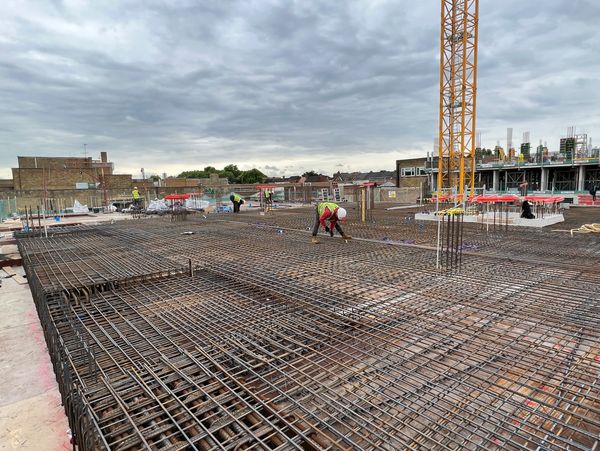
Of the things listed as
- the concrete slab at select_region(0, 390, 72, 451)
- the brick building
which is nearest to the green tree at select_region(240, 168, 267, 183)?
the brick building

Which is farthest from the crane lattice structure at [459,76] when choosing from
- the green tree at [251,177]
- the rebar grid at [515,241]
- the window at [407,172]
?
the green tree at [251,177]

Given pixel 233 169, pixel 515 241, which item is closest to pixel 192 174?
pixel 233 169

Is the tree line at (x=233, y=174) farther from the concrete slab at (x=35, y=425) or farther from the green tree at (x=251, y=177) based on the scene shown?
the concrete slab at (x=35, y=425)

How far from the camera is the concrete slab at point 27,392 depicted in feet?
9.04

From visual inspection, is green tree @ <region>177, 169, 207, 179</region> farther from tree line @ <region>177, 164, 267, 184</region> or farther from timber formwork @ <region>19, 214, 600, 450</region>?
timber formwork @ <region>19, 214, 600, 450</region>

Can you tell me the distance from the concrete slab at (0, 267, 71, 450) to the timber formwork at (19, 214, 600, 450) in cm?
24

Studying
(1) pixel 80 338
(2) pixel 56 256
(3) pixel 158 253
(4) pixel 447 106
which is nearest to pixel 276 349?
(1) pixel 80 338

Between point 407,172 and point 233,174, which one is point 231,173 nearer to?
point 233,174

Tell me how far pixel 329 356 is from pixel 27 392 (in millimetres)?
2841

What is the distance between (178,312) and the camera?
471 centimetres

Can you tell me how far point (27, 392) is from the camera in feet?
11.1

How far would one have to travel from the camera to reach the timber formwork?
238 centimetres

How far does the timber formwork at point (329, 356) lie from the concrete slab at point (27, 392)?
0.24 m

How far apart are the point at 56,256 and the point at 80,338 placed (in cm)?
645
